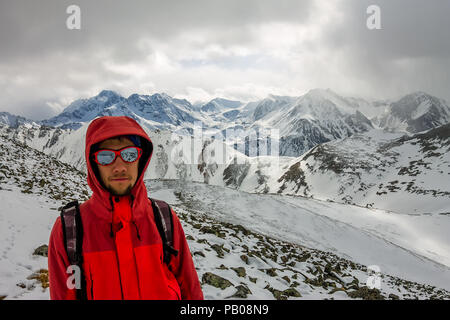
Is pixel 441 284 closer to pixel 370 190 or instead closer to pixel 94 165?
pixel 94 165

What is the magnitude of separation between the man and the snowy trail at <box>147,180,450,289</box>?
71.3 ft

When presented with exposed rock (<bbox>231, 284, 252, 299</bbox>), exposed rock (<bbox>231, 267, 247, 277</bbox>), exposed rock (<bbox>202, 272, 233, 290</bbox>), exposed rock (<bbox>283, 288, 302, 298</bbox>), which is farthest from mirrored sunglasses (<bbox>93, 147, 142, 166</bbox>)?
exposed rock (<bbox>283, 288, 302, 298</bbox>)

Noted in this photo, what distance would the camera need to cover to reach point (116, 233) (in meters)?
2.96

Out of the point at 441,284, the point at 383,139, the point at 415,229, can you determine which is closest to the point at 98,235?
the point at 441,284

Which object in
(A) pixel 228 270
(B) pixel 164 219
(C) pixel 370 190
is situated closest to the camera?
(B) pixel 164 219

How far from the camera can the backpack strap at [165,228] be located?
322 centimetres

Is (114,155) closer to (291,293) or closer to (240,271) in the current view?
(240,271)

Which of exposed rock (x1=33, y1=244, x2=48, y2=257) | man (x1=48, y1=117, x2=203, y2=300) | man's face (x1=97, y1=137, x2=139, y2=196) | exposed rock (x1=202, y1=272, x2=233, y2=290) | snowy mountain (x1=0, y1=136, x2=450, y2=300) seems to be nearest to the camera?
man (x1=48, y1=117, x2=203, y2=300)

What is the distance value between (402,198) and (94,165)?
4237 inches

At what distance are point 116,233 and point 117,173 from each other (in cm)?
71

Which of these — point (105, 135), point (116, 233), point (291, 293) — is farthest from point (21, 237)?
point (291, 293)

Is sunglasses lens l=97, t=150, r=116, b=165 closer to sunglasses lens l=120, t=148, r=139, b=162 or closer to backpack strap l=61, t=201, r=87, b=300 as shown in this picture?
sunglasses lens l=120, t=148, r=139, b=162

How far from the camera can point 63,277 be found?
2957 millimetres

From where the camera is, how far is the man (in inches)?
113
